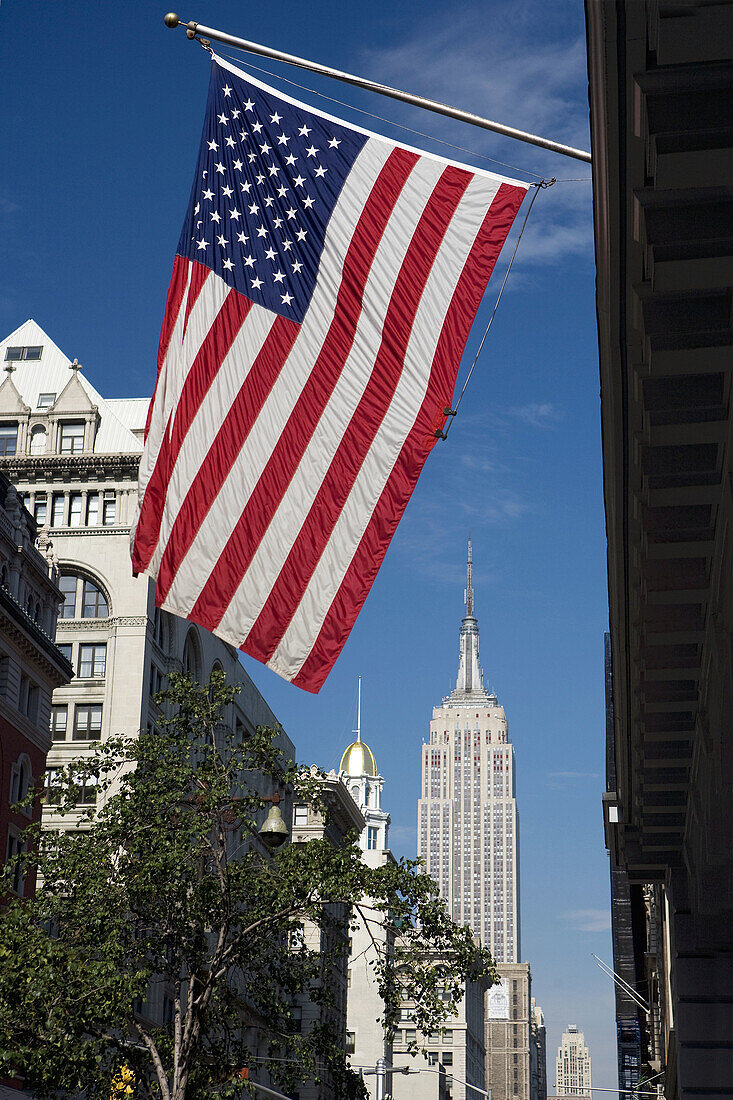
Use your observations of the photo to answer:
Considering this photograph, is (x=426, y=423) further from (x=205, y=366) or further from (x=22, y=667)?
(x=22, y=667)

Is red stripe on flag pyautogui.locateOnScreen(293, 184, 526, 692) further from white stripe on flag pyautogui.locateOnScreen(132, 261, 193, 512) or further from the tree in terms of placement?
the tree

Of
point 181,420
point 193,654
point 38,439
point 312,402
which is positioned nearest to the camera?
point 312,402

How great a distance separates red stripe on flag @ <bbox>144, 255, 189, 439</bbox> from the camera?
57.8 ft

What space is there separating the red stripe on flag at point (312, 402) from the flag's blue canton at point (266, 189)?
0.47 m

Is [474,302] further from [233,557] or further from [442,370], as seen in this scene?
[233,557]

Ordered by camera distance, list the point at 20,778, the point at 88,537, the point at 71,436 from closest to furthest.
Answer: the point at 20,778 → the point at 88,537 → the point at 71,436

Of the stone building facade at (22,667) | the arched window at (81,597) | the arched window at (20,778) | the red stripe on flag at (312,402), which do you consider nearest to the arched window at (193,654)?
the arched window at (81,597)

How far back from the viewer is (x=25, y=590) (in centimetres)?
5262

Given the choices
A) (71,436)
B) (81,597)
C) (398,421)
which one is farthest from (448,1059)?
(398,421)

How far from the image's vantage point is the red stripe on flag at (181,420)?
56.7ft

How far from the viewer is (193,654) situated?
3007 inches

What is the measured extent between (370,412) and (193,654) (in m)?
61.5

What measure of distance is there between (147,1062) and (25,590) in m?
25.6

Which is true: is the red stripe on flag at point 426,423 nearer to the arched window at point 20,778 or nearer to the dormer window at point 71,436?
the arched window at point 20,778
